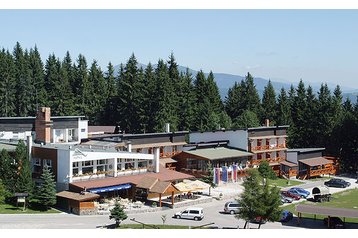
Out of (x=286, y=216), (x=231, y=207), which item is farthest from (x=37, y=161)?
(x=286, y=216)

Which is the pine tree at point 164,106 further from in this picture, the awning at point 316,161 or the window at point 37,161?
the window at point 37,161

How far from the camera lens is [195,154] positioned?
5688cm

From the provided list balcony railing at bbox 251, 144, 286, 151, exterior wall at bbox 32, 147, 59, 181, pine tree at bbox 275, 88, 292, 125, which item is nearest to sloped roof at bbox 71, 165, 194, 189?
exterior wall at bbox 32, 147, 59, 181

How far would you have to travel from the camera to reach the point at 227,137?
2484 inches

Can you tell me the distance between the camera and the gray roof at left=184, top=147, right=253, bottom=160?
5656cm

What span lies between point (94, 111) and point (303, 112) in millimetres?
33702

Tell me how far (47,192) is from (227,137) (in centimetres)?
2743

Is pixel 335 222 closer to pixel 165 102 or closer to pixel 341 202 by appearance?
pixel 341 202

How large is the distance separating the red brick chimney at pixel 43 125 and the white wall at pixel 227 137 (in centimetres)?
1707

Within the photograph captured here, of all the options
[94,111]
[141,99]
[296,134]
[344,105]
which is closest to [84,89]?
[94,111]

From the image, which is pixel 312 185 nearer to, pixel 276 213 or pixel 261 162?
pixel 261 162

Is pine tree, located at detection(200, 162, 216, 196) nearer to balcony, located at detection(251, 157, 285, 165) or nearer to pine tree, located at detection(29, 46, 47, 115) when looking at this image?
balcony, located at detection(251, 157, 285, 165)

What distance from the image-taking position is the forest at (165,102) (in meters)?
76.9

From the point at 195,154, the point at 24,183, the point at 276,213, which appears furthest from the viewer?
the point at 195,154
